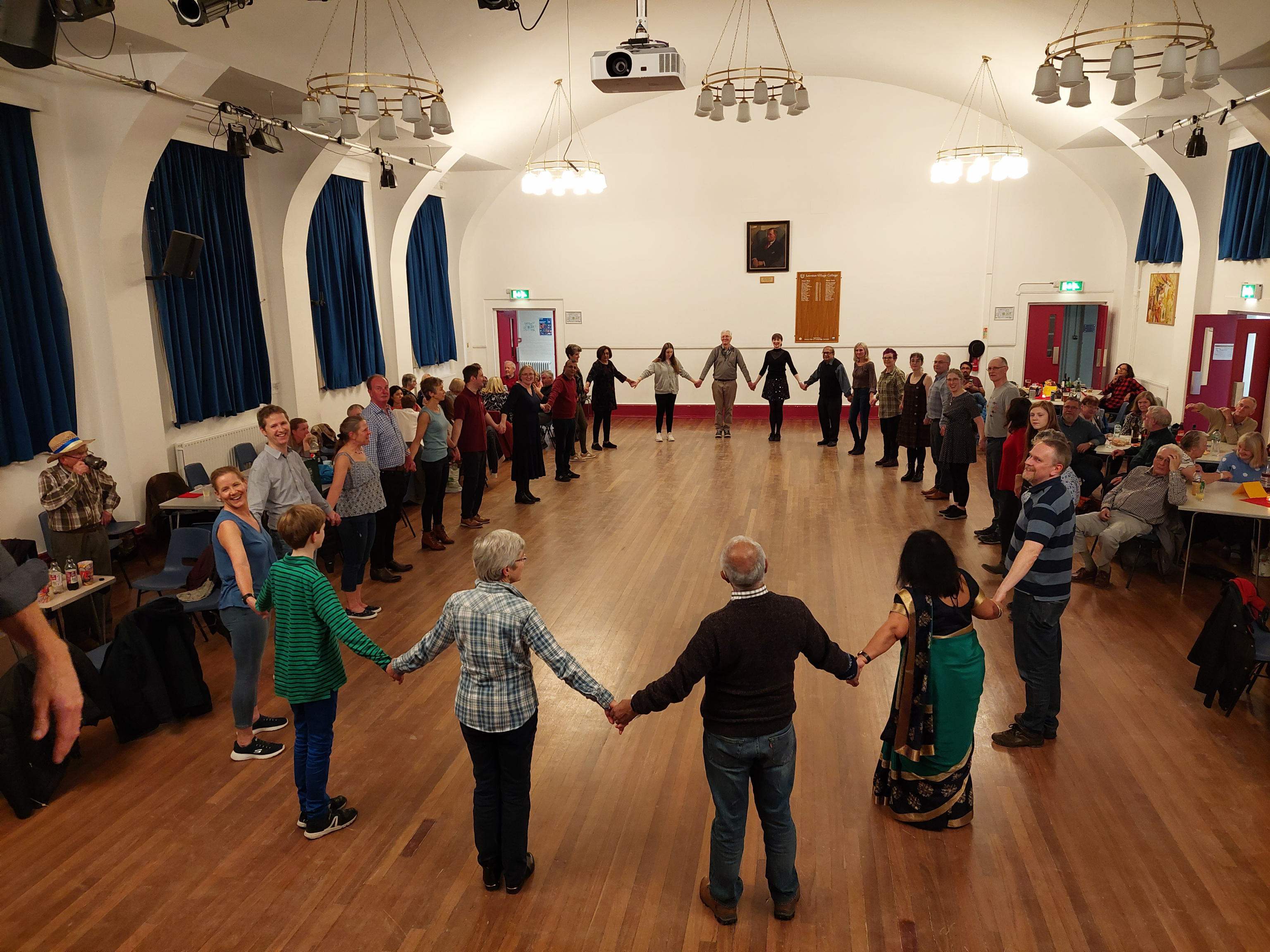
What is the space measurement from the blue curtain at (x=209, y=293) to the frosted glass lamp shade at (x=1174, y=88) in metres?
8.03

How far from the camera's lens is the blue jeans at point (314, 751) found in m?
3.44

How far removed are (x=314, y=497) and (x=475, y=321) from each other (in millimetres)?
11081

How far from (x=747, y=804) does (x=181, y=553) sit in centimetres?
468

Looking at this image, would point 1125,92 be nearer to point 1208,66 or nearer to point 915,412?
point 1208,66

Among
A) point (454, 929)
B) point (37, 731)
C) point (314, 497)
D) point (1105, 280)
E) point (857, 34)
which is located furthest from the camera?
point (1105, 280)

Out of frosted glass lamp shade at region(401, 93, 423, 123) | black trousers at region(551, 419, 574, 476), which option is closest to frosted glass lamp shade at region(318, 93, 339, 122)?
frosted glass lamp shade at region(401, 93, 423, 123)

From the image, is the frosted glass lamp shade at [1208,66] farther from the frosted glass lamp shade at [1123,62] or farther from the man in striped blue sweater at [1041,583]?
the man in striped blue sweater at [1041,583]

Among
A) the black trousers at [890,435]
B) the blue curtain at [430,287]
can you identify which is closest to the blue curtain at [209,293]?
the blue curtain at [430,287]

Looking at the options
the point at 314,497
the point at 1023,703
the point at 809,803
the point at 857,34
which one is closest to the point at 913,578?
the point at 809,803

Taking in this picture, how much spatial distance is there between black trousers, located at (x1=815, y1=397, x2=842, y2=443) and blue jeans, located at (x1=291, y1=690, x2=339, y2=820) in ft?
31.2

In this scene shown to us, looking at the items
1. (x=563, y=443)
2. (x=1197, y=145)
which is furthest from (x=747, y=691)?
(x=1197, y=145)

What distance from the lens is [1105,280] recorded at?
1391cm

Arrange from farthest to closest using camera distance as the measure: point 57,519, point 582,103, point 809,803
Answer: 1. point 582,103
2. point 57,519
3. point 809,803

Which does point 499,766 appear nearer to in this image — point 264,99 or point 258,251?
point 264,99
